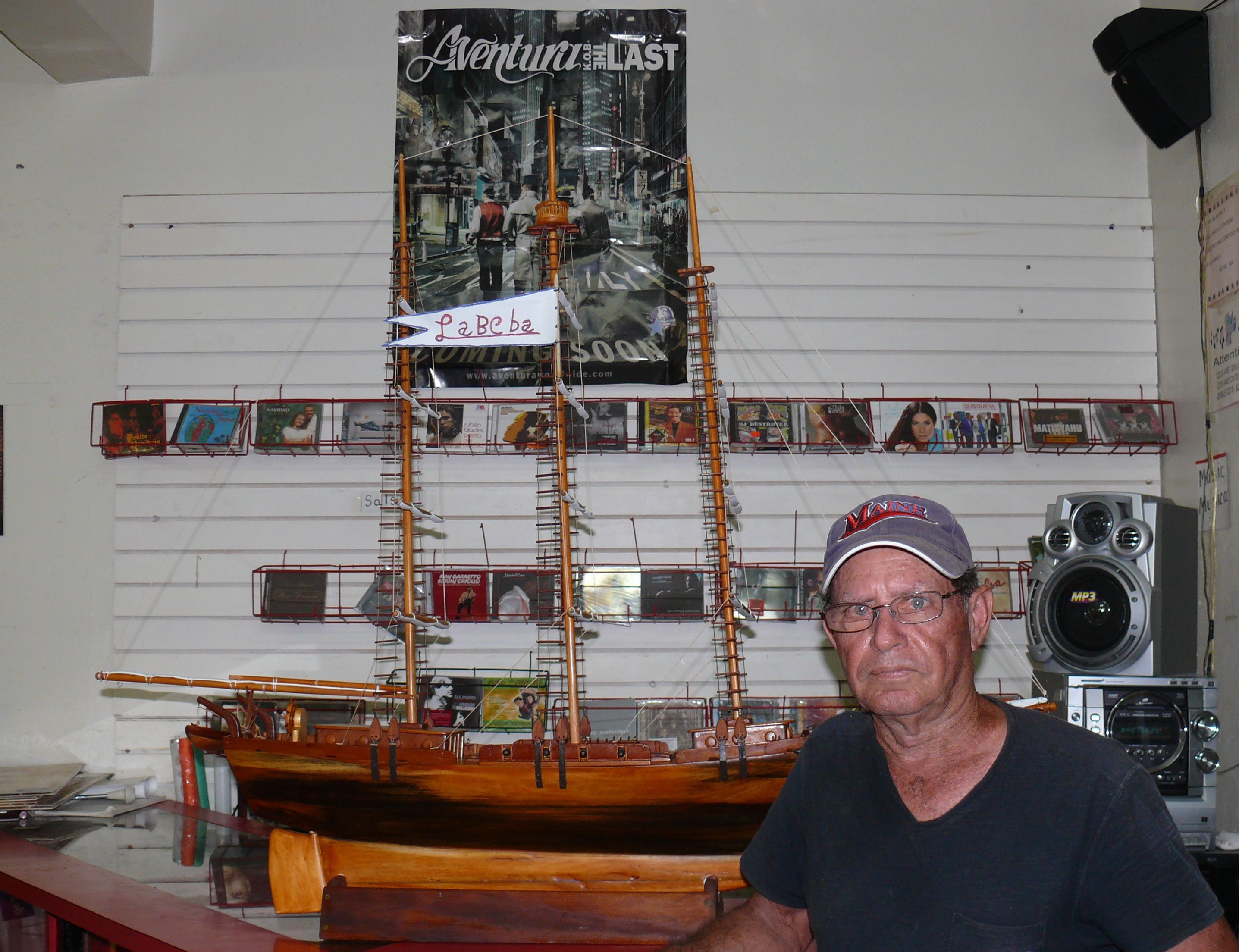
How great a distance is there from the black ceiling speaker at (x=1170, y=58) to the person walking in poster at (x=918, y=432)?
1433 mm

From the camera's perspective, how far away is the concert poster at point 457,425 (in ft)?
13.5

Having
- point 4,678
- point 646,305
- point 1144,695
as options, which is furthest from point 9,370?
point 1144,695

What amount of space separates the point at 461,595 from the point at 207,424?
4.30 ft

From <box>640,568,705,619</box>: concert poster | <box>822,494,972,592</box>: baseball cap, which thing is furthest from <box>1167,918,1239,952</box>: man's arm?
<box>640,568,705,619</box>: concert poster

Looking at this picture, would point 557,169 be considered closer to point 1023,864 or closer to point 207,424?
point 207,424

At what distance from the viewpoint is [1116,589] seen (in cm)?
294

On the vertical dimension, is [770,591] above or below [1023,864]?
above

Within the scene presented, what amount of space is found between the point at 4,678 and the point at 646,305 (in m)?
3.15

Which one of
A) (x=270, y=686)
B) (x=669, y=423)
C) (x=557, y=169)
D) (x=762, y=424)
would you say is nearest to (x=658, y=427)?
(x=669, y=423)

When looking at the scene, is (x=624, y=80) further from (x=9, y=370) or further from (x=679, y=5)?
(x=9, y=370)

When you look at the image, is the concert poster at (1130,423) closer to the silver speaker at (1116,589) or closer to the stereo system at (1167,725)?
the silver speaker at (1116,589)

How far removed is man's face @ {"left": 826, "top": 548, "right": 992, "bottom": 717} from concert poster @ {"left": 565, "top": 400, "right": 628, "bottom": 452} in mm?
2613

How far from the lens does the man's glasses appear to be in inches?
58.2

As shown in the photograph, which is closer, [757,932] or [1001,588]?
[757,932]
